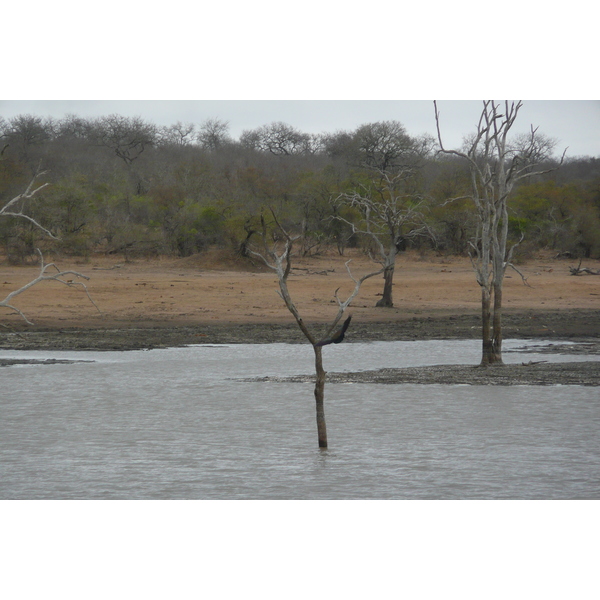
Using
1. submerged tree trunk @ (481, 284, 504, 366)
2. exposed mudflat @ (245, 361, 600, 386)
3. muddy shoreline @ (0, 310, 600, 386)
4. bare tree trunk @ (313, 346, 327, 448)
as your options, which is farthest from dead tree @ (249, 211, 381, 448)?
submerged tree trunk @ (481, 284, 504, 366)

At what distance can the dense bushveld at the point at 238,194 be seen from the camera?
1223 inches

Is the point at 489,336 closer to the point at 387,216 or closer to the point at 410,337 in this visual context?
the point at 410,337

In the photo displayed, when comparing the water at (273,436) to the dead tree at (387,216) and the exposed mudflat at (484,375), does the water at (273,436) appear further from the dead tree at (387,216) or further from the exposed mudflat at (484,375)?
the dead tree at (387,216)

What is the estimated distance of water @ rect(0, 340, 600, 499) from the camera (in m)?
7.91

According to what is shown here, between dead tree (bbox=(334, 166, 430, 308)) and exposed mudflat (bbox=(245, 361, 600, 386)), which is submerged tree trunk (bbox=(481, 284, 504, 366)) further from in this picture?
dead tree (bbox=(334, 166, 430, 308))

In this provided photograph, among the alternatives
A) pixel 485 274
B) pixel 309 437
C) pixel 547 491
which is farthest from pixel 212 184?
pixel 547 491

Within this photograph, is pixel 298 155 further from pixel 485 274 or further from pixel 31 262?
pixel 485 274

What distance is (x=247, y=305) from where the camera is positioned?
2247cm

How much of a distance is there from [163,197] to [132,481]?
28732mm

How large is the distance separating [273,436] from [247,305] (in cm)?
1257

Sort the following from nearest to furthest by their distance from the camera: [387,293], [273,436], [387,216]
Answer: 1. [273,436]
2. [387,216]
3. [387,293]

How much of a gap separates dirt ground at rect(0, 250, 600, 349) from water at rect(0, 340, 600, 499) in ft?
11.6

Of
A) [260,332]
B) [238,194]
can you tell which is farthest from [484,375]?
[238,194]

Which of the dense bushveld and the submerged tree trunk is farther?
the dense bushveld
